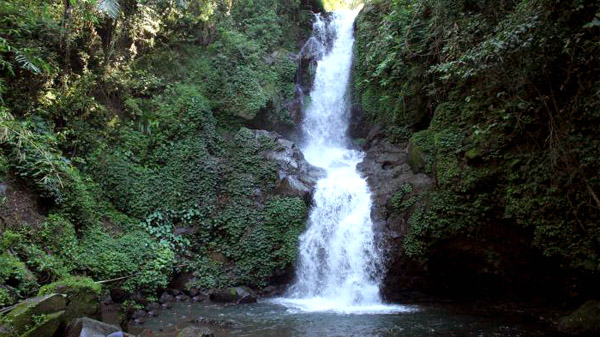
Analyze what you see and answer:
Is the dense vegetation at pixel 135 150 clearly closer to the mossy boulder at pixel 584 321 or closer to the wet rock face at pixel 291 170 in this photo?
the wet rock face at pixel 291 170

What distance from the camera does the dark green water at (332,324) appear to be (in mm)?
7457

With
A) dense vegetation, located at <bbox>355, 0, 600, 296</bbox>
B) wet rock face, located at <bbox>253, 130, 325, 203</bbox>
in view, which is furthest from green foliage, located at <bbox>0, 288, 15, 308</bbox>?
dense vegetation, located at <bbox>355, 0, 600, 296</bbox>

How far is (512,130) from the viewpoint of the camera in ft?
28.9

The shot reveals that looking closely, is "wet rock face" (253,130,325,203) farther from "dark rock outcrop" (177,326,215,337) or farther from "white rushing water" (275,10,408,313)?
"dark rock outcrop" (177,326,215,337)

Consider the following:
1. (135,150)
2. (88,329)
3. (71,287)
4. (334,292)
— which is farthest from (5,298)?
(334,292)

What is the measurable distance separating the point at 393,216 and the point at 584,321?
4.74 m

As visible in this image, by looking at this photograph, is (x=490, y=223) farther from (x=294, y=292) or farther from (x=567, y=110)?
(x=294, y=292)

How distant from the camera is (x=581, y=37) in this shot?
22.0ft

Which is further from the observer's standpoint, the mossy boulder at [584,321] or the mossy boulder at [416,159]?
the mossy boulder at [416,159]

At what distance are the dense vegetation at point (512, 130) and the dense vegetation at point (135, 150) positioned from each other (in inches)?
172

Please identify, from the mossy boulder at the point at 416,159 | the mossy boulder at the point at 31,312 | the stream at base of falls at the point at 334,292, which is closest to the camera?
the mossy boulder at the point at 31,312

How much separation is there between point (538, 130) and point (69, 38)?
12108 mm

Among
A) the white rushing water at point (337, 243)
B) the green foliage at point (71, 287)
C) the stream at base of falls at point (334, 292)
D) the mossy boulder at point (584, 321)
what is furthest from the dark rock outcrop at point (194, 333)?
the mossy boulder at point (584, 321)

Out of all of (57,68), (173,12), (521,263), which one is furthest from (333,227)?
(173,12)
